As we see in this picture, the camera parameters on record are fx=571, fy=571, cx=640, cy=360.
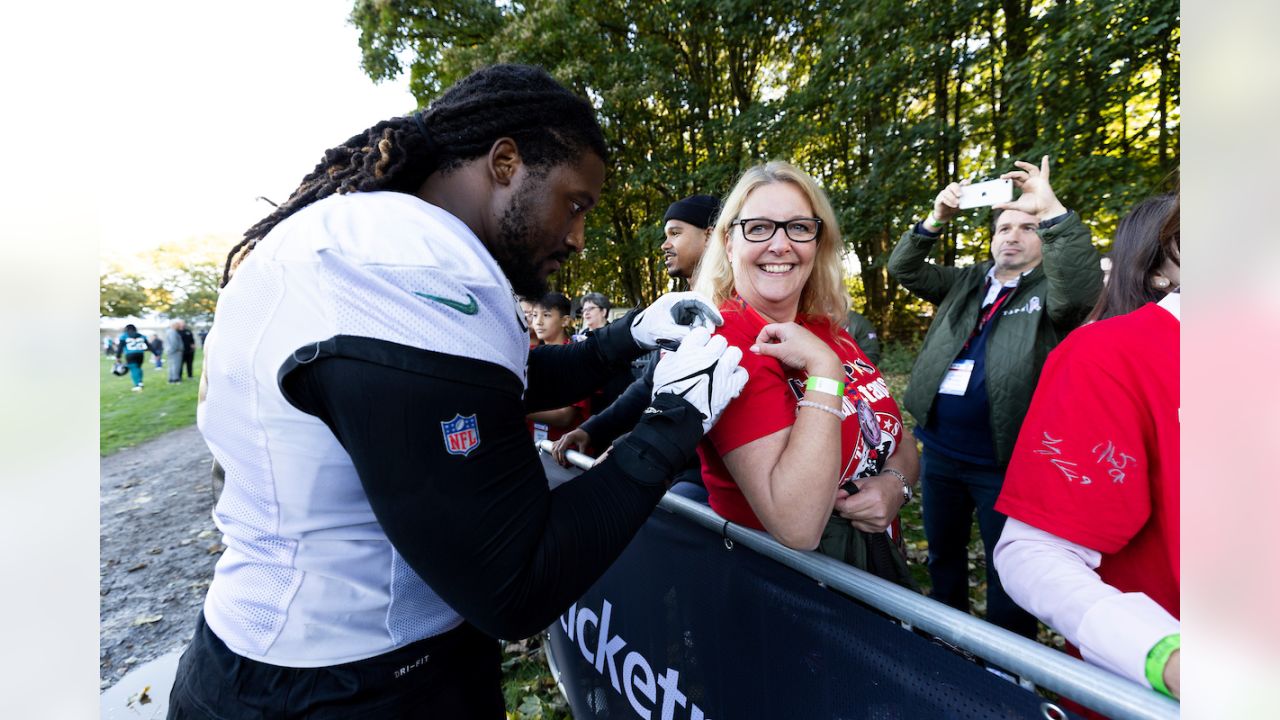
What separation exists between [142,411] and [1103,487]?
742 inches

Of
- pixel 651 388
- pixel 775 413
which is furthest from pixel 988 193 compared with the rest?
pixel 775 413

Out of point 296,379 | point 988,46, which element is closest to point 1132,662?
point 296,379

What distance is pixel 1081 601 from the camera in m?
1.08

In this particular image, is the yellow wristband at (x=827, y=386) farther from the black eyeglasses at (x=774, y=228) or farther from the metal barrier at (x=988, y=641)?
the black eyeglasses at (x=774, y=228)

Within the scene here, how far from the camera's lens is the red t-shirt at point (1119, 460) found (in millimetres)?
1150

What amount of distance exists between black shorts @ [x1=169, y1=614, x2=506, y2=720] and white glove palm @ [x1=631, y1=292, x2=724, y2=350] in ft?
3.44

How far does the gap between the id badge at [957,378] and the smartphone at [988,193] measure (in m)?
0.90

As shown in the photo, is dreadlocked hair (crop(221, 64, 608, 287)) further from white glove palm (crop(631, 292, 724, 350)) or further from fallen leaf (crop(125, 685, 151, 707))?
fallen leaf (crop(125, 685, 151, 707))

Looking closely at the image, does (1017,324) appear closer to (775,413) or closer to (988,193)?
(988,193)

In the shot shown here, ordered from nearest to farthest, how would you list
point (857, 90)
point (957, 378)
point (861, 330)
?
point (957, 378), point (861, 330), point (857, 90)

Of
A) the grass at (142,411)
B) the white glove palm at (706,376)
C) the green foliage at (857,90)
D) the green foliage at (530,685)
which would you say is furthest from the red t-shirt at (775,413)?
the grass at (142,411)

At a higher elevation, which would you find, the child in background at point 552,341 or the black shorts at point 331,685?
the child in background at point 552,341

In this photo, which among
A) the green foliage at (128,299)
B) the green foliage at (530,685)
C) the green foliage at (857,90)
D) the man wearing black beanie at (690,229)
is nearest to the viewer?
the green foliage at (530,685)

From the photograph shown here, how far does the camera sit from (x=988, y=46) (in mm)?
8766
